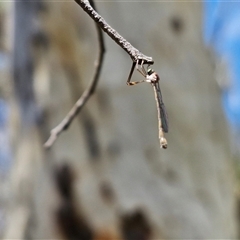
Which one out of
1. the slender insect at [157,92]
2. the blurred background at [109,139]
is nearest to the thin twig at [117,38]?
the slender insect at [157,92]

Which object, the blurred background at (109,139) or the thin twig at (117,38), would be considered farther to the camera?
the blurred background at (109,139)

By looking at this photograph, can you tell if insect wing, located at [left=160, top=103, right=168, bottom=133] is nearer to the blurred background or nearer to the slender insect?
the slender insect

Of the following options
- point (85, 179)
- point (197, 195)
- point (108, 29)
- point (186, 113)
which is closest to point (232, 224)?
A: point (197, 195)

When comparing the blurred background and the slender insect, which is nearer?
the slender insect

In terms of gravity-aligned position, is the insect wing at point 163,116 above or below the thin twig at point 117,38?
below

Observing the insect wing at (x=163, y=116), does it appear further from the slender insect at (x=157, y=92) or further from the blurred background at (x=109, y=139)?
the blurred background at (x=109, y=139)

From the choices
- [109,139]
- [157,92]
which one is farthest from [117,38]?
[109,139]

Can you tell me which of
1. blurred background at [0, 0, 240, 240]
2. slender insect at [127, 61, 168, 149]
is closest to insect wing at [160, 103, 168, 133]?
slender insect at [127, 61, 168, 149]

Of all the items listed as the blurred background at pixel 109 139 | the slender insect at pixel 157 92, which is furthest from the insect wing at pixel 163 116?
the blurred background at pixel 109 139

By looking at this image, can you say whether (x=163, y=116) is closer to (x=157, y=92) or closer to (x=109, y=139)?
(x=157, y=92)
